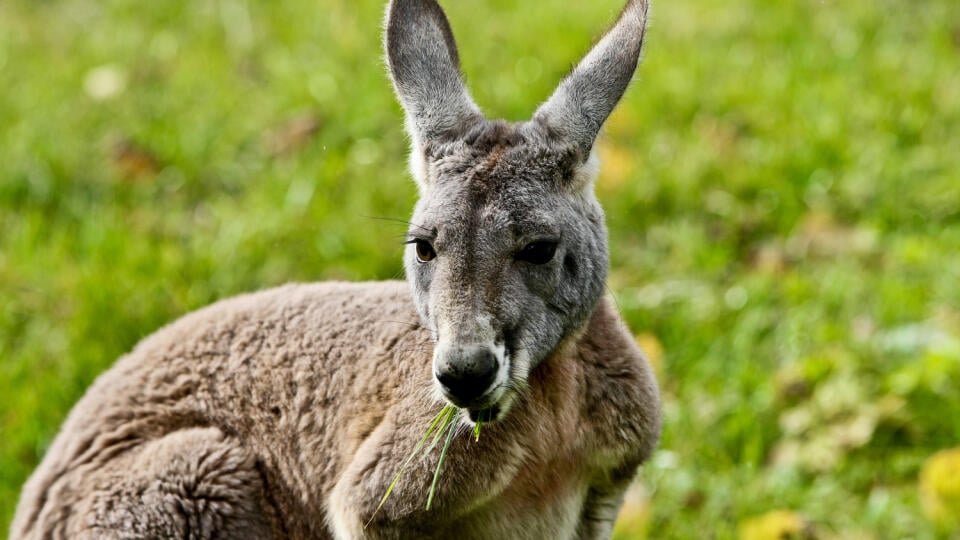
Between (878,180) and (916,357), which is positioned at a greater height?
(878,180)

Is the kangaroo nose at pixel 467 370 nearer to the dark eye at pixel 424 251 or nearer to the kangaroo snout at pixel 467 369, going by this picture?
the kangaroo snout at pixel 467 369

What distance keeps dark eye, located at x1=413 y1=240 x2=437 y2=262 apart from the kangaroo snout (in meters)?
0.39

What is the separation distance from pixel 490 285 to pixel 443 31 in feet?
3.64

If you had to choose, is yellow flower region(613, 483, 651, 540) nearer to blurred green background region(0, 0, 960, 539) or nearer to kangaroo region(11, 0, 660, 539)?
blurred green background region(0, 0, 960, 539)

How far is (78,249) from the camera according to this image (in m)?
7.31

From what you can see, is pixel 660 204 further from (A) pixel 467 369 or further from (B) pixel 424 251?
(A) pixel 467 369

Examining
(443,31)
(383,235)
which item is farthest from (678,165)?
(443,31)

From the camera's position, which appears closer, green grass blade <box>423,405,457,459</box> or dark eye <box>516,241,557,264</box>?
dark eye <box>516,241,557,264</box>

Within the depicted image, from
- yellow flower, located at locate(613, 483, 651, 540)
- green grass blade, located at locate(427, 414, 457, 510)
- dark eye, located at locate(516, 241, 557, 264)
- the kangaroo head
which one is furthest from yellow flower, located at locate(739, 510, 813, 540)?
dark eye, located at locate(516, 241, 557, 264)

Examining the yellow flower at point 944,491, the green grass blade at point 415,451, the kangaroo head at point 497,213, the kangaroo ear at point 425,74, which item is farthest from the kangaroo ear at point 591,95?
the yellow flower at point 944,491

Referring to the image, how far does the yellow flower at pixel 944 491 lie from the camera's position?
5.79 meters

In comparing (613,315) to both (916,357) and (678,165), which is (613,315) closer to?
(916,357)

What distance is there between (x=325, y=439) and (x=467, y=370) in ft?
3.38

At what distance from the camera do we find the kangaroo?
4297 mm
